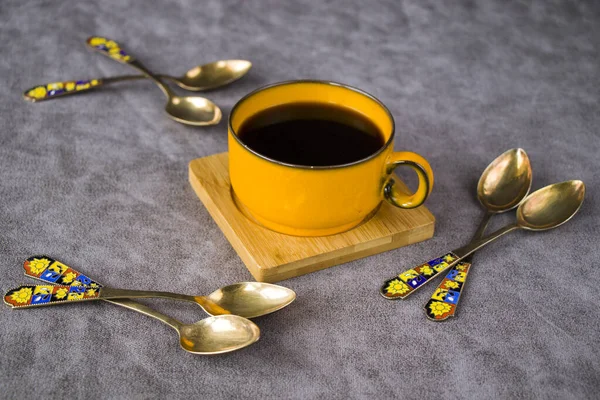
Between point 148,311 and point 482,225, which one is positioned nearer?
point 148,311

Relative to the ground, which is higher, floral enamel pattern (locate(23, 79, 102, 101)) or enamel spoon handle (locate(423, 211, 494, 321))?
enamel spoon handle (locate(423, 211, 494, 321))

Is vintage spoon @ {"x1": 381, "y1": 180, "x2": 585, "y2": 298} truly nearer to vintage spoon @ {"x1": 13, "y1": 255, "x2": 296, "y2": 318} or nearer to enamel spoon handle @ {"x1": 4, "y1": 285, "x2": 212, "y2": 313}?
vintage spoon @ {"x1": 13, "y1": 255, "x2": 296, "y2": 318}

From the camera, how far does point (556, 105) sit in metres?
1.09

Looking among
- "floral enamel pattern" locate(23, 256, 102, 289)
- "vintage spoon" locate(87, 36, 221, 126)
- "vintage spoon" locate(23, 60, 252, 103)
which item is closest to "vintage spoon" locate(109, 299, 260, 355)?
"floral enamel pattern" locate(23, 256, 102, 289)

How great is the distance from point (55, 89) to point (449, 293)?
2.14 feet

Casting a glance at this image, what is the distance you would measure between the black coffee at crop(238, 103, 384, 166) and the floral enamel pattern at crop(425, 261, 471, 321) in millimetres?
157

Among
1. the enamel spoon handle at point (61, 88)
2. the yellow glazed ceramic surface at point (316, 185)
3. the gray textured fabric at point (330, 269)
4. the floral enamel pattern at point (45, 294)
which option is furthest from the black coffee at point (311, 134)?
the enamel spoon handle at point (61, 88)

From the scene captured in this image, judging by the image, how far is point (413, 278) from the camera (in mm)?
742

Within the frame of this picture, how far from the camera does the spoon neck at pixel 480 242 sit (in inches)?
30.4

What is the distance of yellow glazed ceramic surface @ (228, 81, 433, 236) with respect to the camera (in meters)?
0.70

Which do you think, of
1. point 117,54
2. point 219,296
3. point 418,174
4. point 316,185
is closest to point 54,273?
point 219,296

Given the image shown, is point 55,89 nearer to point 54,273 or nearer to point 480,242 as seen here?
point 54,273

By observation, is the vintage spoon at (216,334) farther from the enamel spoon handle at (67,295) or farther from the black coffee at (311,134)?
the black coffee at (311,134)

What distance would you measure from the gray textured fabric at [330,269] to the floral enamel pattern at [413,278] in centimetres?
1
